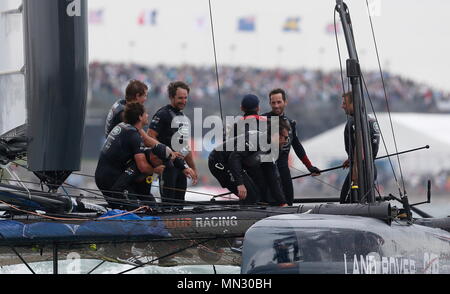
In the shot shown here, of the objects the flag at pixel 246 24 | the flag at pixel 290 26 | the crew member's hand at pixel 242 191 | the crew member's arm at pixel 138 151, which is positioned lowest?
the crew member's hand at pixel 242 191

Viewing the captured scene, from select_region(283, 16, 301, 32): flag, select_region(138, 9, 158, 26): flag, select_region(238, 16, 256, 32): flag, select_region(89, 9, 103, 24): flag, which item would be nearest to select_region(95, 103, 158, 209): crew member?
select_region(89, 9, 103, 24): flag

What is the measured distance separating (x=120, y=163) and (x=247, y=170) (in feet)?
2.53

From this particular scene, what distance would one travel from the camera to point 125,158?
6766 millimetres

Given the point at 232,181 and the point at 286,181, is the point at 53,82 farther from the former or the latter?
the point at 286,181

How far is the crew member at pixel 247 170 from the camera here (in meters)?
6.86

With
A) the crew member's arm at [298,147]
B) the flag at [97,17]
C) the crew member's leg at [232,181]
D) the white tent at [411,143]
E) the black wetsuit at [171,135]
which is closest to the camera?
the crew member's leg at [232,181]

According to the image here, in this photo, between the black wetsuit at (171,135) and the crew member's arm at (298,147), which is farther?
the crew member's arm at (298,147)

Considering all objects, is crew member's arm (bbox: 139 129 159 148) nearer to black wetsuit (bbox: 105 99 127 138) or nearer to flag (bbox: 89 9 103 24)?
black wetsuit (bbox: 105 99 127 138)

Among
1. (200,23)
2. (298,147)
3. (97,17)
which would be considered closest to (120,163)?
(298,147)

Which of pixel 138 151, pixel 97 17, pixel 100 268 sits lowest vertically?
pixel 100 268

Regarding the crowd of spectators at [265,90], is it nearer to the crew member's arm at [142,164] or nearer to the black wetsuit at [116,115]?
the black wetsuit at [116,115]

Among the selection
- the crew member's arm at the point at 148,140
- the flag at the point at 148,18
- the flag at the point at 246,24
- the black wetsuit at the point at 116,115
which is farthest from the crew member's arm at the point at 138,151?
the flag at the point at 246,24

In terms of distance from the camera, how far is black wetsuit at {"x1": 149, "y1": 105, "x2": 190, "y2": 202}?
7070mm
